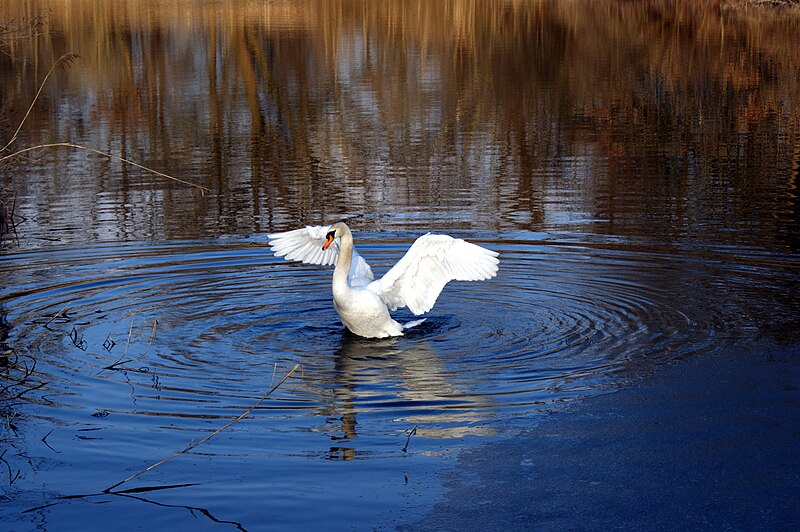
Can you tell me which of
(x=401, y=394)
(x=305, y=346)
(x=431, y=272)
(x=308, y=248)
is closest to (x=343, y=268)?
(x=305, y=346)

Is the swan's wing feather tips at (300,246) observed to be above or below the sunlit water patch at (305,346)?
above

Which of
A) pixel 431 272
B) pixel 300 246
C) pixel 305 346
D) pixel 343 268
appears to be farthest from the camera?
pixel 300 246

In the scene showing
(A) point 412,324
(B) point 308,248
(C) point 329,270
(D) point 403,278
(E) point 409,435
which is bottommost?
(E) point 409,435

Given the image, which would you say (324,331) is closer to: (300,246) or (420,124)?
(300,246)

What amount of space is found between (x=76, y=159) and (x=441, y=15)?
32796mm

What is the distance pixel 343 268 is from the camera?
973cm

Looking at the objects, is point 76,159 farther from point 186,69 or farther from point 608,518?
point 608,518

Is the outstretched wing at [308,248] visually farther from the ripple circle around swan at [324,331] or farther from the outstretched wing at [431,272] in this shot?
the outstretched wing at [431,272]

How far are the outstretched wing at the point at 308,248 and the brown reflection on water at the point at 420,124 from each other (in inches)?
127

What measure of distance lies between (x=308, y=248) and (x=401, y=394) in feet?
11.7

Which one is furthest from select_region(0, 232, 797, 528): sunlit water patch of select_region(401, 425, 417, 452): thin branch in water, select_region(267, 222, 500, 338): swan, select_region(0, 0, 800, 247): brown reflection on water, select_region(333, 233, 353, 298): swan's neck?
select_region(0, 0, 800, 247): brown reflection on water

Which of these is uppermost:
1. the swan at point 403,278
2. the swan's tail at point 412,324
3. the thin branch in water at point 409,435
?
the swan at point 403,278

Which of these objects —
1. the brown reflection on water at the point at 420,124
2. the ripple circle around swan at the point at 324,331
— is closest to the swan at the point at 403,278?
the ripple circle around swan at the point at 324,331

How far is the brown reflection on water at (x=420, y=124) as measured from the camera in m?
15.4
